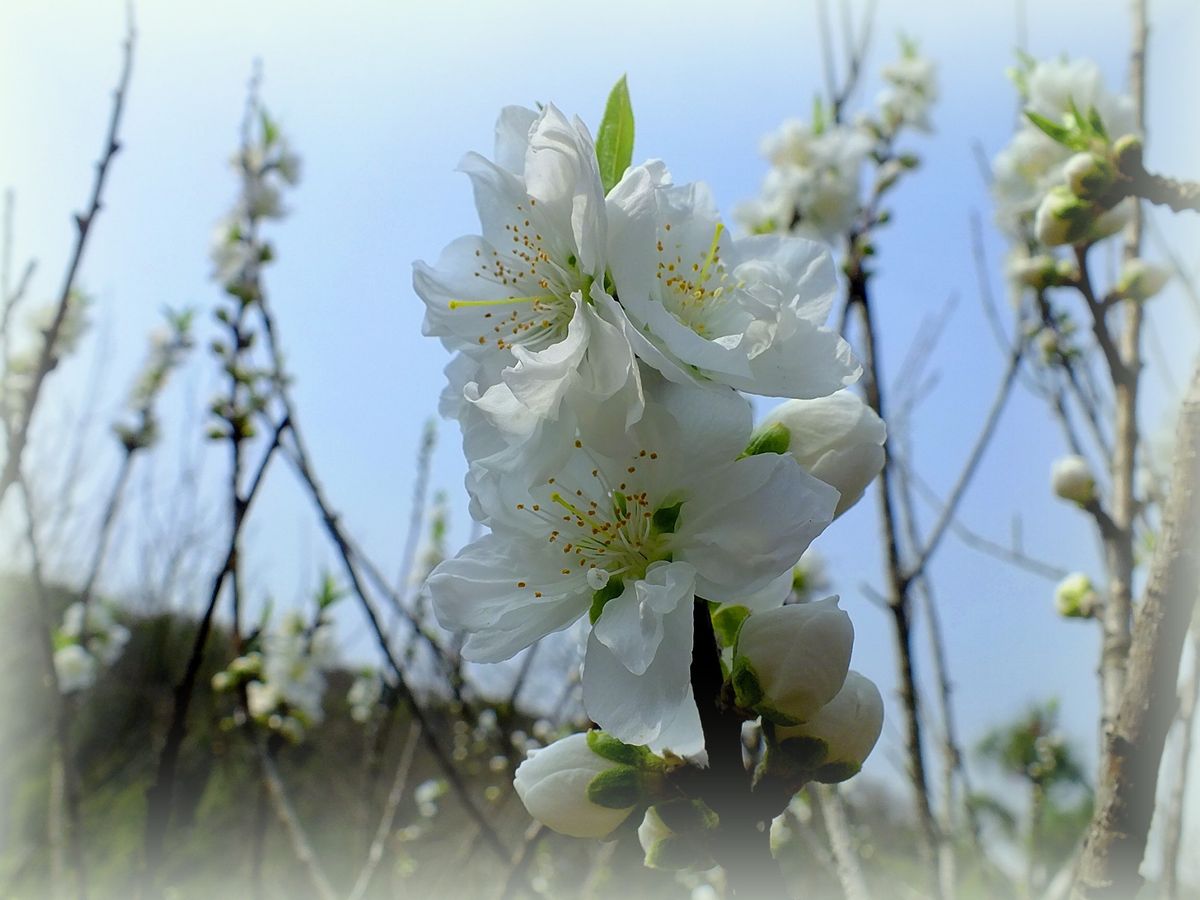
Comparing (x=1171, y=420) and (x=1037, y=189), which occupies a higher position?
(x=1037, y=189)

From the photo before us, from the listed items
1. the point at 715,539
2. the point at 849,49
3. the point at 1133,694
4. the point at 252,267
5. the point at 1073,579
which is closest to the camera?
the point at 715,539

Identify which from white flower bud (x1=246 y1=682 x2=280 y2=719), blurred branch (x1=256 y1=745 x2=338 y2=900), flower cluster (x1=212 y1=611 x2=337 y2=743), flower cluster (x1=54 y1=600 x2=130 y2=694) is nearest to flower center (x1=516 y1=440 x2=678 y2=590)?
blurred branch (x1=256 y1=745 x2=338 y2=900)

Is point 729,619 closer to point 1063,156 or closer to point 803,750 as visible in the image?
point 803,750

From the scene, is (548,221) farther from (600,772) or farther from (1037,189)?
(1037,189)

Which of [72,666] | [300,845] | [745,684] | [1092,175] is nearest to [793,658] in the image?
[745,684]

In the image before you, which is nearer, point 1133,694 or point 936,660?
point 1133,694

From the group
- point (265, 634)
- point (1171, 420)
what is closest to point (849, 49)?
point (1171, 420)

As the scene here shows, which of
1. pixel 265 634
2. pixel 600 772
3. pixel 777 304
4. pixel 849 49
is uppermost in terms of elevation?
pixel 849 49
